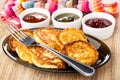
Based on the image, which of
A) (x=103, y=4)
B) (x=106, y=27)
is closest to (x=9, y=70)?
(x=106, y=27)

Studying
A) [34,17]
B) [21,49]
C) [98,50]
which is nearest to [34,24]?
[34,17]

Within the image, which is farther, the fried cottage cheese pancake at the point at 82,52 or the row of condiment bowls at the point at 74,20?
the row of condiment bowls at the point at 74,20

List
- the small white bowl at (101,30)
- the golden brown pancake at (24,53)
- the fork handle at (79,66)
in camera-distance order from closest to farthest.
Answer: the fork handle at (79,66), the golden brown pancake at (24,53), the small white bowl at (101,30)

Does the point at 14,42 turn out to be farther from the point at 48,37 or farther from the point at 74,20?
the point at 74,20

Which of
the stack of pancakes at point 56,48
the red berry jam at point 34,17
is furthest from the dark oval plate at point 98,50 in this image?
the red berry jam at point 34,17

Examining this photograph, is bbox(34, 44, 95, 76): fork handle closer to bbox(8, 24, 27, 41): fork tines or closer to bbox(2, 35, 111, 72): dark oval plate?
bbox(2, 35, 111, 72): dark oval plate

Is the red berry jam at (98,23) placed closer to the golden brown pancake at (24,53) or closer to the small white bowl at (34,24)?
the small white bowl at (34,24)
